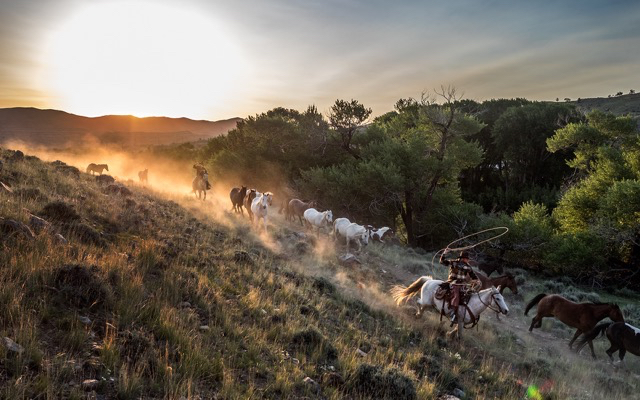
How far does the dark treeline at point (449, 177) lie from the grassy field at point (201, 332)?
16277 millimetres

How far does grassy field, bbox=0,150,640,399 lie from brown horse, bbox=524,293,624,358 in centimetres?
91

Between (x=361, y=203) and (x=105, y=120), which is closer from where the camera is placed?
(x=361, y=203)

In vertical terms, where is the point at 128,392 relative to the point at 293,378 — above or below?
above

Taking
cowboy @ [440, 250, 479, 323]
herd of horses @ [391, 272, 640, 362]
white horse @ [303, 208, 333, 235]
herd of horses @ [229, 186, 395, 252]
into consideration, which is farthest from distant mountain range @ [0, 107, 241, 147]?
cowboy @ [440, 250, 479, 323]

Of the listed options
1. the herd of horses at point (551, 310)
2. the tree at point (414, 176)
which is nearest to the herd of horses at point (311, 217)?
the tree at point (414, 176)

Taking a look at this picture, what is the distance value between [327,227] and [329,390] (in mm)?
19060

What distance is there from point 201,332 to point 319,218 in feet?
61.5

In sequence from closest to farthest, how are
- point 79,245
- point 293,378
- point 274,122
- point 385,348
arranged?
1. point 293,378
2. point 79,245
3. point 385,348
4. point 274,122

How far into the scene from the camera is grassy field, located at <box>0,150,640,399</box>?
4422 millimetres

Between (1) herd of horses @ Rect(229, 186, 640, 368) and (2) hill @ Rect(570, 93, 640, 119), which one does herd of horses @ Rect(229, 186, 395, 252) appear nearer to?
(1) herd of horses @ Rect(229, 186, 640, 368)

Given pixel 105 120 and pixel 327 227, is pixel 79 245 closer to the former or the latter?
pixel 327 227

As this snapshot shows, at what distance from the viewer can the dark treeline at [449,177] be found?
26.2m

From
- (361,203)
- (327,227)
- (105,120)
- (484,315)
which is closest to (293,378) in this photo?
(484,315)

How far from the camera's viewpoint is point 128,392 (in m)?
4.02
